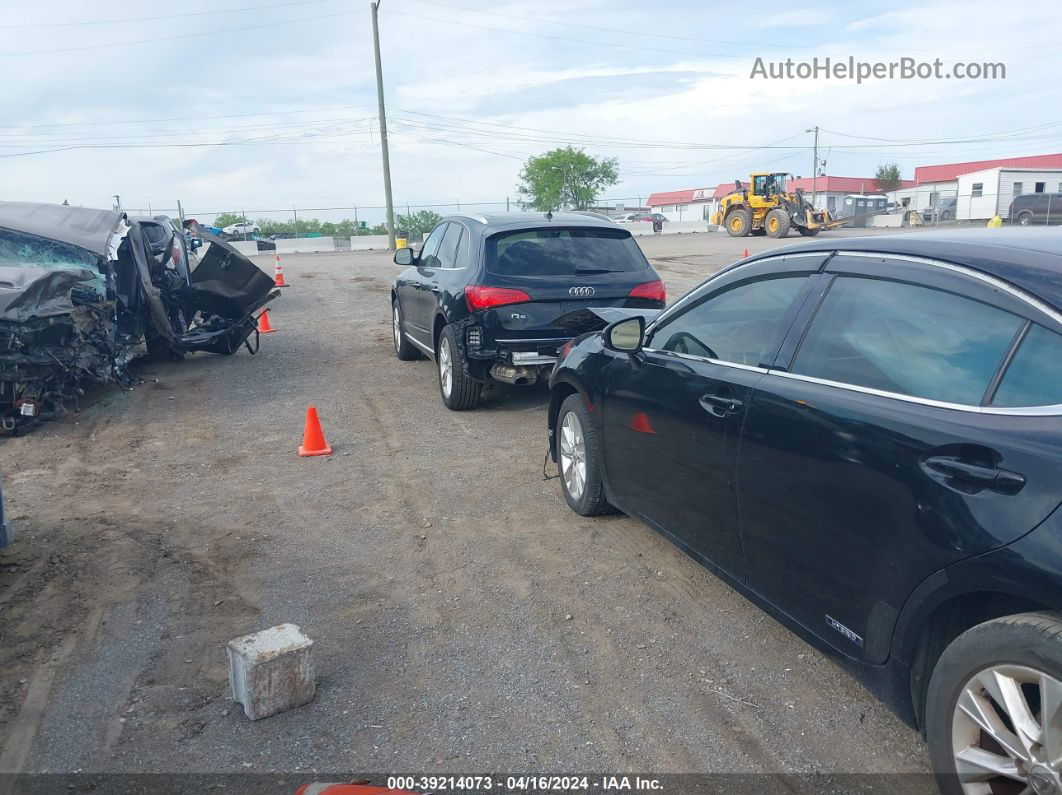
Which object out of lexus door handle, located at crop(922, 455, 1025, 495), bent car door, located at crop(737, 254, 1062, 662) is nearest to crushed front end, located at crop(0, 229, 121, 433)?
bent car door, located at crop(737, 254, 1062, 662)

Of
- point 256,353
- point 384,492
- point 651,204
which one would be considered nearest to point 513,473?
point 384,492

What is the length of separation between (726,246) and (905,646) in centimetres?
2947

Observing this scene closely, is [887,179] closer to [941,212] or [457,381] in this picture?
[941,212]

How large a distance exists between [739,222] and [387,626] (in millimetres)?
34088

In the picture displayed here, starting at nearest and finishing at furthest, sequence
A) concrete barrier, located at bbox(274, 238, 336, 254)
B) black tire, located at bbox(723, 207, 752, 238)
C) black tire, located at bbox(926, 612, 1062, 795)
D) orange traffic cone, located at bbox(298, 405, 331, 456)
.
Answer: black tire, located at bbox(926, 612, 1062, 795)
orange traffic cone, located at bbox(298, 405, 331, 456)
black tire, located at bbox(723, 207, 752, 238)
concrete barrier, located at bbox(274, 238, 336, 254)

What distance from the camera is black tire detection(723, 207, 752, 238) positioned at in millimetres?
35531

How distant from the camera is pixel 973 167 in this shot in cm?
6725

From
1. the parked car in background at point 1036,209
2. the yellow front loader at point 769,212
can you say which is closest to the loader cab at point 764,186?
the yellow front loader at point 769,212

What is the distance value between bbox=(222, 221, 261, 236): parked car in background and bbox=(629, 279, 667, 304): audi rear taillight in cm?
4611

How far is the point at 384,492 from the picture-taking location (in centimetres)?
613

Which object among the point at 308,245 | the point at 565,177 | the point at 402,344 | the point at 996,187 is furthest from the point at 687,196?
the point at 402,344

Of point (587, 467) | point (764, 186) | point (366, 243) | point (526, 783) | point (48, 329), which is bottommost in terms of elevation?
point (526, 783)

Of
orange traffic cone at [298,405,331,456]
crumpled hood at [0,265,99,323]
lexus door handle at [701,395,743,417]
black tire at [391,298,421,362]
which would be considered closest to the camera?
lexus door handle at [701,395,743,417]

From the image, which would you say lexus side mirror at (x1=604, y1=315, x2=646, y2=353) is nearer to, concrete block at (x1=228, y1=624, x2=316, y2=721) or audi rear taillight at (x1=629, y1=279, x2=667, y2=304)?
concrete block at (x1=228, y1=624, x2=316, y2=721)
